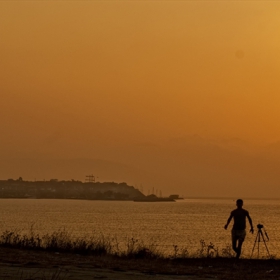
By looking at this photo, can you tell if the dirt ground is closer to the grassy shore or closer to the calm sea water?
the grassy shore

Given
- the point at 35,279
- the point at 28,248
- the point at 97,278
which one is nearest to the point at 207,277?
the point at 97,278

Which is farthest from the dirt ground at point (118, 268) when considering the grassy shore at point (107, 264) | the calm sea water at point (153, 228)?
the calm sea water at point (153, 228)

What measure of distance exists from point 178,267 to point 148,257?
270 centimetres

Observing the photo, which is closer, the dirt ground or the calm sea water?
the dirt ground

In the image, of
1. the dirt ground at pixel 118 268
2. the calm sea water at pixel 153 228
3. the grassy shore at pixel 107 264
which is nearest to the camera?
the dirt ground at pixel 118 268

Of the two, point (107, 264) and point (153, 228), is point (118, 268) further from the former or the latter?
point (153, 228)

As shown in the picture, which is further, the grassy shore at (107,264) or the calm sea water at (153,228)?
the calm sea water at (153,228)

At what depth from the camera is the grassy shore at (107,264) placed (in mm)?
16442

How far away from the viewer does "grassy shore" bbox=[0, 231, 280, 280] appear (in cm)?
1644

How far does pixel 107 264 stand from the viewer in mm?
18547

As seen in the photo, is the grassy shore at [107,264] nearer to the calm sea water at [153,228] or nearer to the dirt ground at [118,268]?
the dirt ground at [118,268]

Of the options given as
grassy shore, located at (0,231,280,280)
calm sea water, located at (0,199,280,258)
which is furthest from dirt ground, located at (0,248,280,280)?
calm sea water, located at (0,199,280,258)

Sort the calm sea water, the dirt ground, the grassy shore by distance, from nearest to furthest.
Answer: the dirt ground
the grassy shore
the calm sea water

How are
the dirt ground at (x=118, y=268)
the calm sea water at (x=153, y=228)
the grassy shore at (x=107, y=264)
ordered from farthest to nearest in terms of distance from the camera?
the calm sea water at (x=153, y=228) → the grassy shore at (x=107, y=264) → the dirt ground at (x=118, y=268)
